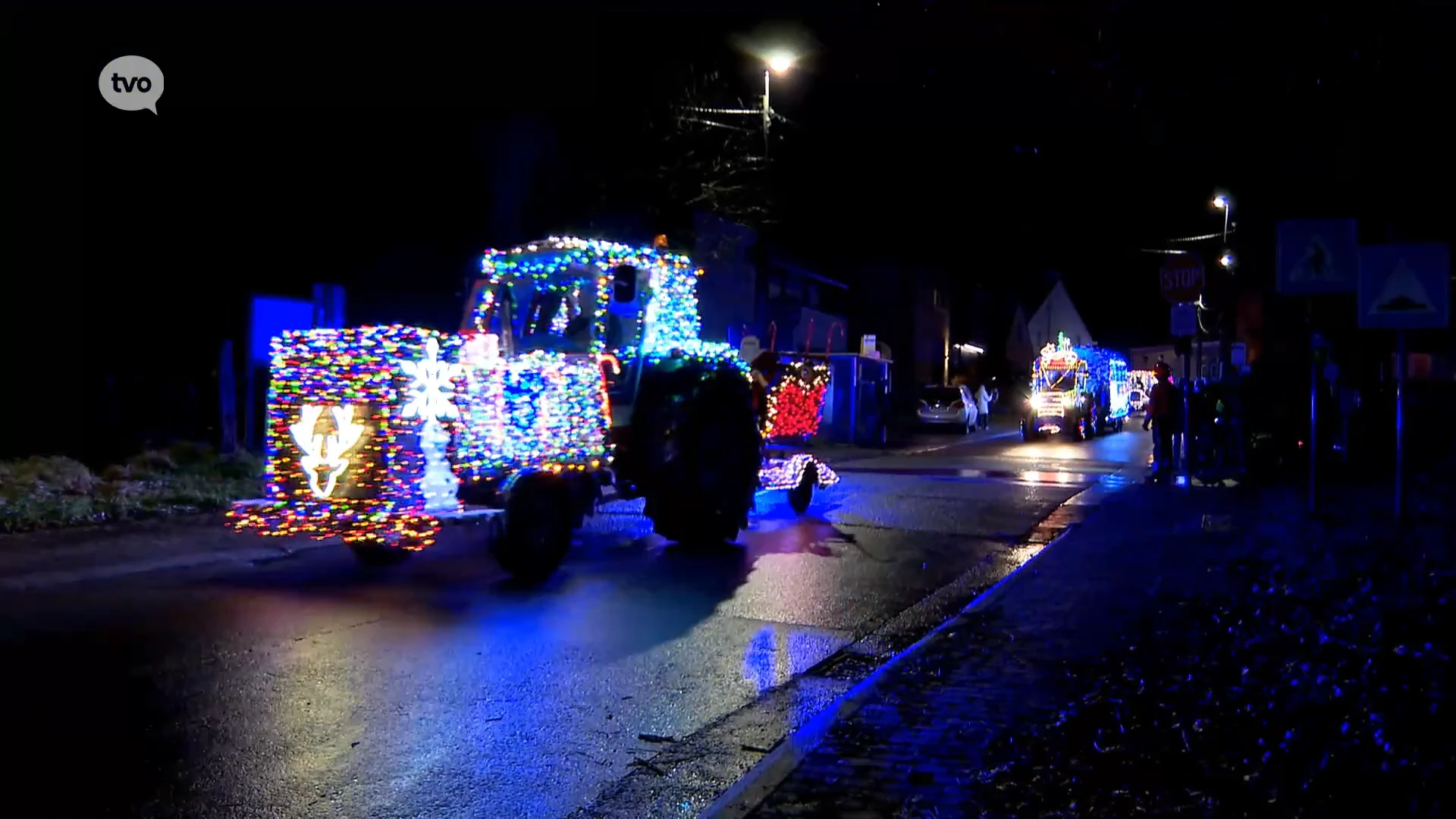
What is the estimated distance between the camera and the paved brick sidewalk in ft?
14.9

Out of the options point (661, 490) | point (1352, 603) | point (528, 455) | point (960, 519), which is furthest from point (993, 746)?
point (960, 519)

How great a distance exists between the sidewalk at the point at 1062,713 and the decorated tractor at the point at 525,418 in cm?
339

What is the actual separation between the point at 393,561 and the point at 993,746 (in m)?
6.79

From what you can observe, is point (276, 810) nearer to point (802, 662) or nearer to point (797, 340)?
point (802, 662)

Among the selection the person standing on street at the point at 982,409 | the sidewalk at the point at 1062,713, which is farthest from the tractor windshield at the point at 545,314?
the person standing on street at the point at 982,409

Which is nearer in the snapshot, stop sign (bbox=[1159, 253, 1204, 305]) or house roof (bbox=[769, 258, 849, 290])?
stop sign (bbox=[1159, 253, 1204, 305])

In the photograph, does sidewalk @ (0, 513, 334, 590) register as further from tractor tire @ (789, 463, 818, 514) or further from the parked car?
the parked car

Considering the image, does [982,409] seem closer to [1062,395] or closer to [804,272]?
[804,272]

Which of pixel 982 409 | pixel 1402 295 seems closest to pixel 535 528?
pixel 1402 295

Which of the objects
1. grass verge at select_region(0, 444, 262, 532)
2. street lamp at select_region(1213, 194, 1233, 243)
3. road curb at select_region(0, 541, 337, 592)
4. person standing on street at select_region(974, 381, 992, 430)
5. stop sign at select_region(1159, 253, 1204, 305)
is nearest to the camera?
road curb at select_region(0, 541, 337, 592)

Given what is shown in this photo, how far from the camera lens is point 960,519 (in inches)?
554

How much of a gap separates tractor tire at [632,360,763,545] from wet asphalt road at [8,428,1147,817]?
0.36 metres

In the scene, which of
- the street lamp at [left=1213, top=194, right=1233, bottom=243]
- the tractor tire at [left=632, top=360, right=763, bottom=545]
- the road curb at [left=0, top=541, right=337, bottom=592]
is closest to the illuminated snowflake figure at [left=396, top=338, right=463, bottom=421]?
the tractor tire at [left=632, top=360, right=763, bottom=545]

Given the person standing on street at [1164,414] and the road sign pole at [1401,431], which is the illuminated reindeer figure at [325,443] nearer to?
the road sign pole at [1401,431]
